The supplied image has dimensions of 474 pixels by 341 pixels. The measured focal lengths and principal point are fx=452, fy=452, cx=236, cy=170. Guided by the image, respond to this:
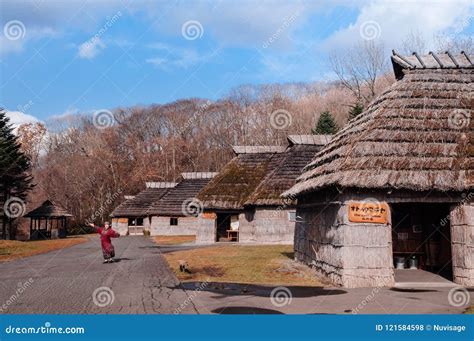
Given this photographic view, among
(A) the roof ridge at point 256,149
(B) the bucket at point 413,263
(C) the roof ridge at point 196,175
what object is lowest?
(B) the bucket at point 413,263

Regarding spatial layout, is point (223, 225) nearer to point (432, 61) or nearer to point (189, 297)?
point (432, 61)

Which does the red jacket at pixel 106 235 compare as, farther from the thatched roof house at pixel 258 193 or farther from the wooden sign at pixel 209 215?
the wooden sign at pixel 209 215

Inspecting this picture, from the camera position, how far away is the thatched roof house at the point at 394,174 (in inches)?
483

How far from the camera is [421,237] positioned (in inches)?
669

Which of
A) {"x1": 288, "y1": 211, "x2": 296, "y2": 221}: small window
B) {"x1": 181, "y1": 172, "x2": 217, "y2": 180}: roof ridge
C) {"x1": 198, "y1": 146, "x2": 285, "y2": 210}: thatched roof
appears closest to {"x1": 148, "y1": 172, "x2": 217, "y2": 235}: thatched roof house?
{"x1": 181, "y1": 172, "x2": 217, "y2": 180}: roof ridge

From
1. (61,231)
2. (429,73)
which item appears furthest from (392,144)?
(61,231)

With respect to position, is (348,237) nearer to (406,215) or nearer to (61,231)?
(406,215)

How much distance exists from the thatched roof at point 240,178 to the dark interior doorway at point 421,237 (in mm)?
14098

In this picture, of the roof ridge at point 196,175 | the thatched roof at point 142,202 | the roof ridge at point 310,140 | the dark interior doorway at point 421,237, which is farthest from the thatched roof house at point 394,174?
the thatched roof at point 142,202

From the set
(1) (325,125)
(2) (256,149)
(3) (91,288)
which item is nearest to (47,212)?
(2) (256,149)

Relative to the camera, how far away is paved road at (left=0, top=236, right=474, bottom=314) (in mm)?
9164

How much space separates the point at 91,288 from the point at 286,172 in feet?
63.7

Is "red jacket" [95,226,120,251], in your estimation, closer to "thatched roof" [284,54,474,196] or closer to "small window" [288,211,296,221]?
"thatched roof" [284,54,474,196]

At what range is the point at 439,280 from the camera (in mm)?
13344
